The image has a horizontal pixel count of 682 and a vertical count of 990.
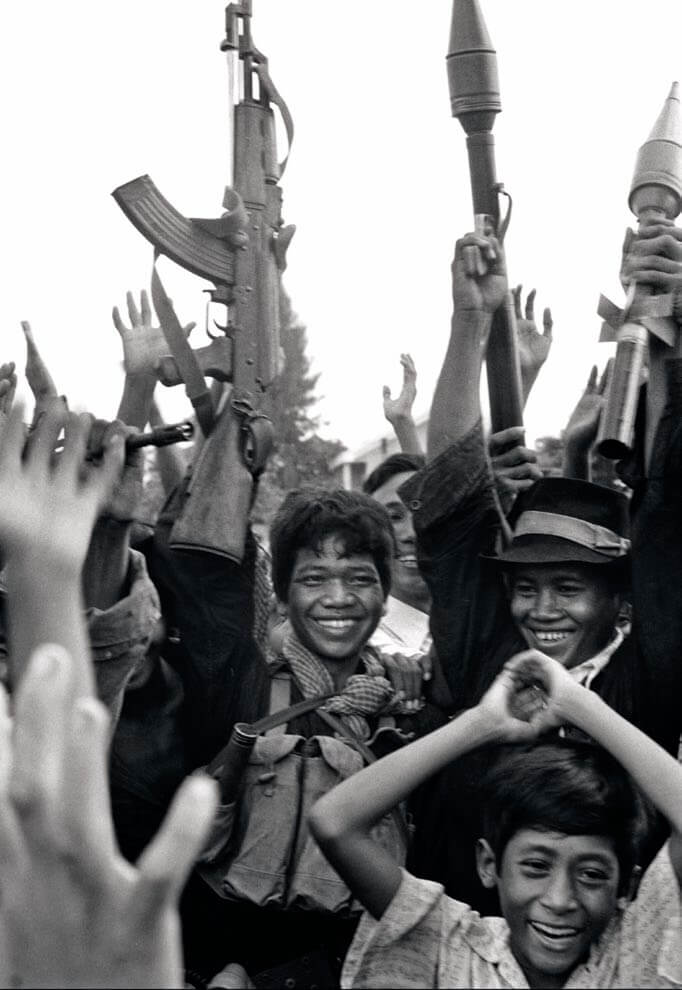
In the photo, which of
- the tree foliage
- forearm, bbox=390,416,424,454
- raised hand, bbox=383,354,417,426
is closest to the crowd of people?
forearm, bbox=390,416,424,454

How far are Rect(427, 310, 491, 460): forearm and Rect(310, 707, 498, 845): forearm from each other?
3.32ft

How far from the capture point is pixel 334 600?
13.0ft

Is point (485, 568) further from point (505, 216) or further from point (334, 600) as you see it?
point (505, 216)

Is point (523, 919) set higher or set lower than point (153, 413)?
lower

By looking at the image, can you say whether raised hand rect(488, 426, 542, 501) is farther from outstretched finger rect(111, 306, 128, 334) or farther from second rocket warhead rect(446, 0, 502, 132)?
outstretched finger rect(111, 306, 128, 334)

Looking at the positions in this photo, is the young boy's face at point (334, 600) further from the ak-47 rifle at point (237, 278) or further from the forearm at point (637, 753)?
the forearm at point (637, 753)

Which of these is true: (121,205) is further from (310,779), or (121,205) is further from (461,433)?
(310,779)

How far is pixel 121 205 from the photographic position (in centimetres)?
453

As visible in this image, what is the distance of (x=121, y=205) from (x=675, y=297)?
174 cm

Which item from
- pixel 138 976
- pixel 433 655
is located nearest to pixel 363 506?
pixel 433 655

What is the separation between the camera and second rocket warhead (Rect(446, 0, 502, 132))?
4.17 meters

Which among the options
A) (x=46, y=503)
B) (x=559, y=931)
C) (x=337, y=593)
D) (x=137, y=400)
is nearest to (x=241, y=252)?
(x=137, y=400)

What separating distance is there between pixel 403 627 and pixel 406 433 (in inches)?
27.9

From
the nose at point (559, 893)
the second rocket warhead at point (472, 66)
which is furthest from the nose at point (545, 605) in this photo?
the second rocket warhead at point (472, 66)
